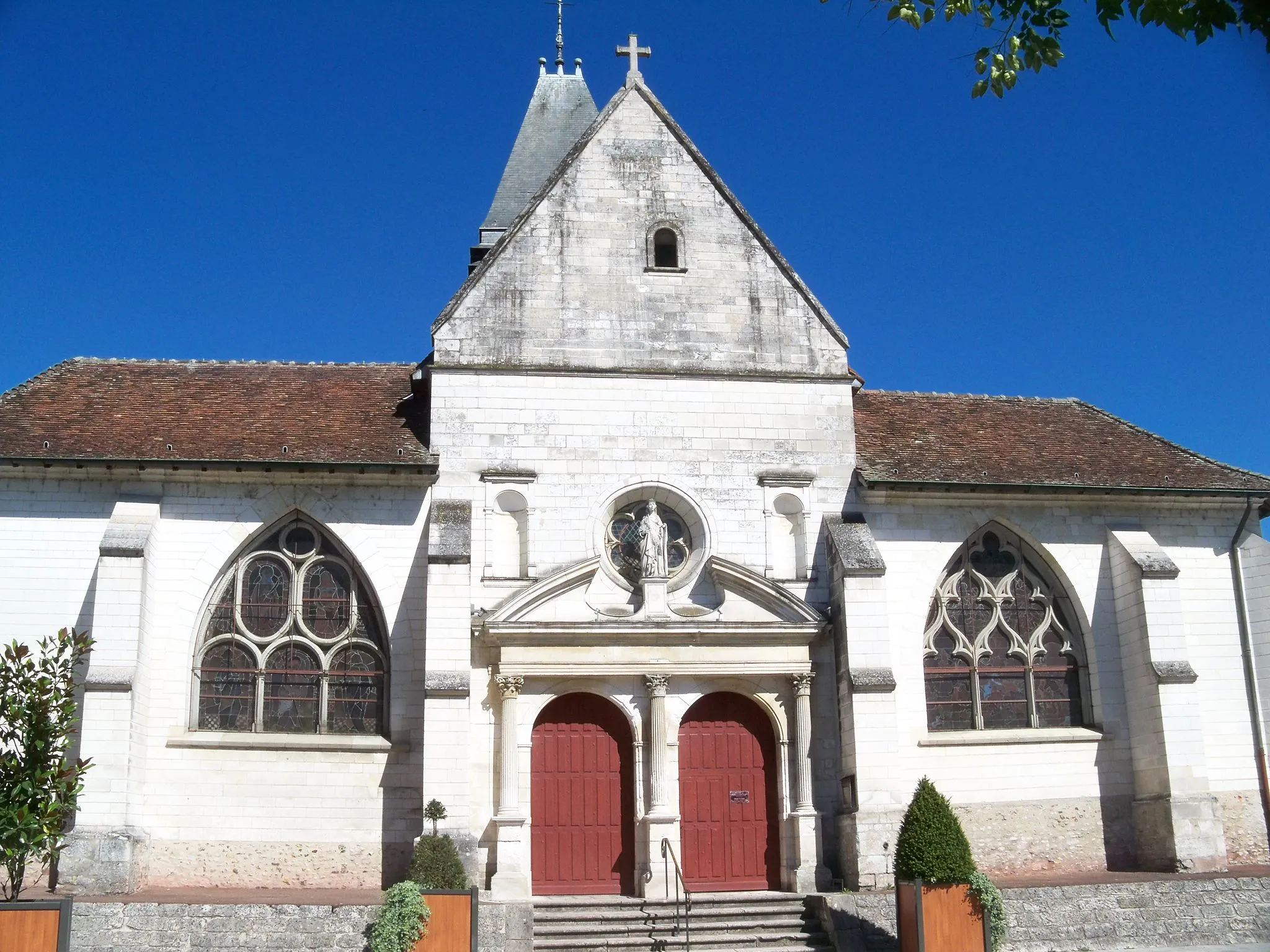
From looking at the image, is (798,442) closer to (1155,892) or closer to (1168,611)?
(1168,611)

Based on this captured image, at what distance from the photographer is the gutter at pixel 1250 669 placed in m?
19.3

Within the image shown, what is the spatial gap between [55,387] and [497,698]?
350 inches

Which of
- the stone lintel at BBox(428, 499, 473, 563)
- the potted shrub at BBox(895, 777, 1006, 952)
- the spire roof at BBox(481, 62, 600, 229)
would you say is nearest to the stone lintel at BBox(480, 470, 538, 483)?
the stone lintel at BBox(428, 499, 473, 563)

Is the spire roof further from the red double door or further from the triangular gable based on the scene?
the red double door

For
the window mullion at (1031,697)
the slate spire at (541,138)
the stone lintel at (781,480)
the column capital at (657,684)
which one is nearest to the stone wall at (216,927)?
the column capital at (657,684)

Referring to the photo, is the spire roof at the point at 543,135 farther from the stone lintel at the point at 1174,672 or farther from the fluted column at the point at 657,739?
the stone lintel at the point at 1174,672

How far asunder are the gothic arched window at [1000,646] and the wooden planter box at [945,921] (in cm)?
431

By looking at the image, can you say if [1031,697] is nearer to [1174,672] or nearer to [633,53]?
[1174,672]

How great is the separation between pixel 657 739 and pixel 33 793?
7810mm

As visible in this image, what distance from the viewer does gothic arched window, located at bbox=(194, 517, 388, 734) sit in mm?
17859

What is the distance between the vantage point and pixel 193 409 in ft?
64.4

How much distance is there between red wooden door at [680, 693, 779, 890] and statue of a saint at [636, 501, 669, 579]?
6.25 feet

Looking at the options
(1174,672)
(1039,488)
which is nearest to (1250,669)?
(1174,672)

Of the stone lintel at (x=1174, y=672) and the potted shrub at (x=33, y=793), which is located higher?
the stone lintel at (x=1174, y=672)
